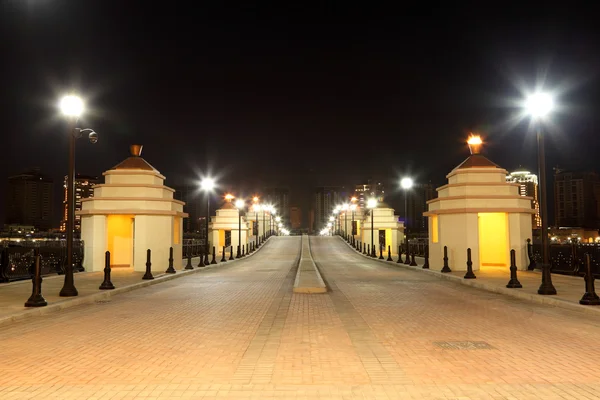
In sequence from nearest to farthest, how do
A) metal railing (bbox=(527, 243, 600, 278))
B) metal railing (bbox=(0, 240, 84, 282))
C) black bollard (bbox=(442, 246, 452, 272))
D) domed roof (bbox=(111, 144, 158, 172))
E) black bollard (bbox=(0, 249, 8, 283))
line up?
black bollard (bbox=(0, 249, 8, 283)), metal railing (bbox=(0, 240, 84, 282)), metal railing (bbox=(527, 243, 600, 278)), black bollard (bbox=(442, 246, 452, 272)), domed roof (bbox=(111, 144, 158, 172))

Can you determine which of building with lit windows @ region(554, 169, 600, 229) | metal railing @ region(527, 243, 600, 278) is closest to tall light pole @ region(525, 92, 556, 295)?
metal railing @ region(527, 243, 600, 278)

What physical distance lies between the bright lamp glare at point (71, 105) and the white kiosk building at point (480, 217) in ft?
58.3

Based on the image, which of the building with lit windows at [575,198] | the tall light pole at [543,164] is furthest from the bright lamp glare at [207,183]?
the building with lit windows at [575,198]

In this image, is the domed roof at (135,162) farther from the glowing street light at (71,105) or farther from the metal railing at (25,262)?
the glowing street light at (71,105)

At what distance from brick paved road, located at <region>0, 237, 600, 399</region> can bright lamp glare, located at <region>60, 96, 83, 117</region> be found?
20.0 ft

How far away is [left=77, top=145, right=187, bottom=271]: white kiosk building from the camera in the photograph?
26.1 meters

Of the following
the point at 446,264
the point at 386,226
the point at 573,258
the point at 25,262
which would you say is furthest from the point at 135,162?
the point at 386,226

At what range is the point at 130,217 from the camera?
28.4 meters

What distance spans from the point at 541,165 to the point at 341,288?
7.87 metres

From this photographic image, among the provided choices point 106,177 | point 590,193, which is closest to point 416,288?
point 106,177

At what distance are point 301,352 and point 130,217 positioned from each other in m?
22.5

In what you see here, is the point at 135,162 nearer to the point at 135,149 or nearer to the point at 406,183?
the point at 135,149

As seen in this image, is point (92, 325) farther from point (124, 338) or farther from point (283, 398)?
point (283, 398)

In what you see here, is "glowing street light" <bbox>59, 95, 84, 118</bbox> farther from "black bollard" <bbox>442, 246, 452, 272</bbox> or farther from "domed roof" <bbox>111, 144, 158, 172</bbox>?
"black bollard" <bbox>442, 246, 452, 272</bbox>
